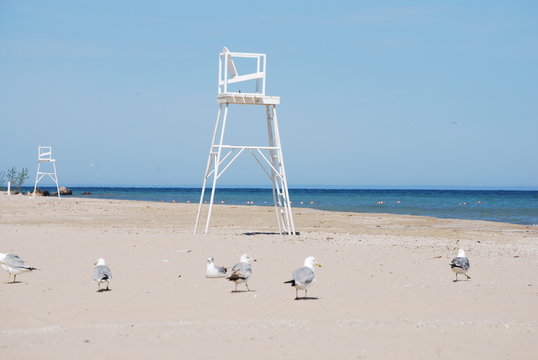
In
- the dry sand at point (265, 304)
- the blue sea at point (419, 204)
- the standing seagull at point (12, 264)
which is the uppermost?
the blue sea at point (419, 204)

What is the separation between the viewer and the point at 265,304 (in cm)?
1192

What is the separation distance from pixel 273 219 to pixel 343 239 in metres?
14.9

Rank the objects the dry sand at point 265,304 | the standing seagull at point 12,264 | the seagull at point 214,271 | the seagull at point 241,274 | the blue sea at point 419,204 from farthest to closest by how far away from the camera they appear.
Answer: the blue sea at point 419,204
the seagull at point 214,271
the standing seagull at point 12,264
the seagull at point 241,274
the dry sand at point 265,304

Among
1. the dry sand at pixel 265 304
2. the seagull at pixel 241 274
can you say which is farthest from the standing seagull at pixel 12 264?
the seagull at pixel 241 274

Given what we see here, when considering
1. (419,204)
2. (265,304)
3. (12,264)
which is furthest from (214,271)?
(419,204)

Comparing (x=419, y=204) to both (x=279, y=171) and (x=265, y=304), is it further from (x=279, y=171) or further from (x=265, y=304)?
(x=265, y=304)

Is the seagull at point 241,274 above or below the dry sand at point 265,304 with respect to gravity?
above

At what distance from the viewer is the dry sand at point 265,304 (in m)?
8.98

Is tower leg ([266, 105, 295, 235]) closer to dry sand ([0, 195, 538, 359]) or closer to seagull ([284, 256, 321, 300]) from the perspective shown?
dry sand ([0, 195, 538, 359])

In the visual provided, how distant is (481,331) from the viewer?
9961mm

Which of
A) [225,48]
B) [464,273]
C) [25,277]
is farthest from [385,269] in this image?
[225,48]

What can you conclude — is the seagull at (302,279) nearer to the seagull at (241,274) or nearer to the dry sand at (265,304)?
the dry sand at (265,304)

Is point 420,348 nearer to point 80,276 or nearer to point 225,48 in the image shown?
point 80,276

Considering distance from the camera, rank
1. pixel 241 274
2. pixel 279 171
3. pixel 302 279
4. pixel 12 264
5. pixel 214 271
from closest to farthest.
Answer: pixel 302 279, pixel 241 274, pixel 12 264, pixel 214 271, pixel 279 171
